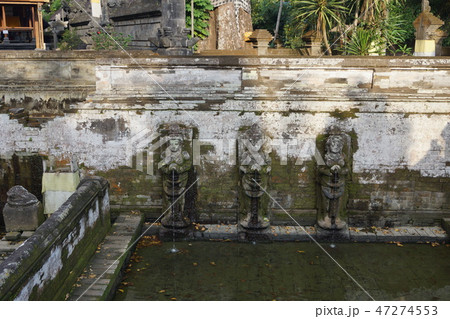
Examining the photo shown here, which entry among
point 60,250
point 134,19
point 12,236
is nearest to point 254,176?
point 60,250

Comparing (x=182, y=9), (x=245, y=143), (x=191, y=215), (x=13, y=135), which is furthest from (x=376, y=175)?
(x=182, y=9)

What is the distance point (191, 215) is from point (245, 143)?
211cm

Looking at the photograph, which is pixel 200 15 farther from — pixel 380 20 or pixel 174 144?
pixel 174 144

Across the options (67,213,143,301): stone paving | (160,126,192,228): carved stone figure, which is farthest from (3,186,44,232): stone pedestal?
(160,126,192,228): carved stone figure

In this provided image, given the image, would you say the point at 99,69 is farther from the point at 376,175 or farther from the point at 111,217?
the point at 376,175

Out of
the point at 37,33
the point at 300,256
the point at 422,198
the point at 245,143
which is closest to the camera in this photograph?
the point at 300,256

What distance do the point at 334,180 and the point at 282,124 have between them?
5.20 ft

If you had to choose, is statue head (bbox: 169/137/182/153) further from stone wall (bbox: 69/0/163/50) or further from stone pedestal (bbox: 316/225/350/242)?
stone wall (bbox: 69/0/163/50)

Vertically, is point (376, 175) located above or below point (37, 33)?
below

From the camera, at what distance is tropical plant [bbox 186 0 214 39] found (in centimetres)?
1867

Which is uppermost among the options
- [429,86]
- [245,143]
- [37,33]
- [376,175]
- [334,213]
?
[37,33]

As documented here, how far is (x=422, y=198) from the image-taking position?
8844 mm

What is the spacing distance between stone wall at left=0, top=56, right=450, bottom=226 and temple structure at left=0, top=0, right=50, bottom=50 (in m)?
14.1

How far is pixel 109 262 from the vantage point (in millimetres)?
6984
